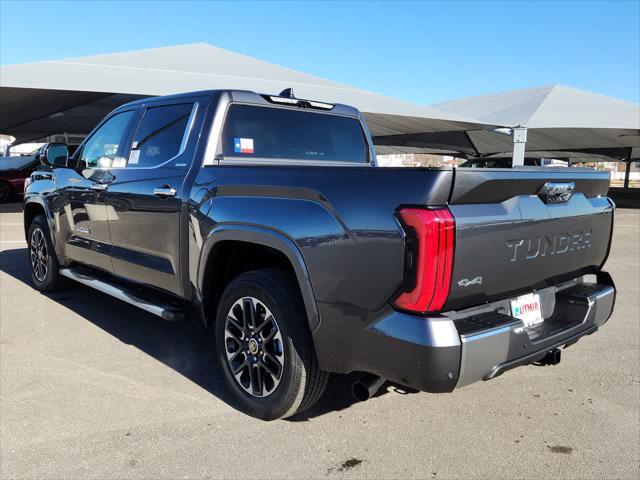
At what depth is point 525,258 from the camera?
8.41 ft

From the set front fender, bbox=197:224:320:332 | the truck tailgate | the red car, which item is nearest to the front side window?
front fender, bbox=197:224:320:332

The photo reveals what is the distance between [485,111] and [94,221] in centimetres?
2306

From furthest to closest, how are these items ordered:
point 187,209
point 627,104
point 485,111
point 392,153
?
point 392,153 → point 485,111 → point 627,104 → point 187,209

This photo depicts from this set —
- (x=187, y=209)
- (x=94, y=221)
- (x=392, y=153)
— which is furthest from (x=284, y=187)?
(x=392, y=153)

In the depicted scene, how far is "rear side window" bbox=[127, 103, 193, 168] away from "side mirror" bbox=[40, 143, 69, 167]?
1.39 m

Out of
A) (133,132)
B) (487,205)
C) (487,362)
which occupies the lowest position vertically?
(487,362)

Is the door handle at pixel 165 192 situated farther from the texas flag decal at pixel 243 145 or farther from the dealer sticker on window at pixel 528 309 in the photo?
the dealer sticker on window at pixel 528 309

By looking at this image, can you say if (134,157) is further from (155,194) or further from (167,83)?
(167,83)

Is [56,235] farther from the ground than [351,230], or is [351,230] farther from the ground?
[351,230]

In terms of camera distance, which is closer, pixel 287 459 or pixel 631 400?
pixel 287 459

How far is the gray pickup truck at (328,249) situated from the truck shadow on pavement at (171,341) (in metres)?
0.37

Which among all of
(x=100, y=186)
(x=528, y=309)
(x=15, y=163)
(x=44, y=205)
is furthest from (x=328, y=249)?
(x=15, y=163)

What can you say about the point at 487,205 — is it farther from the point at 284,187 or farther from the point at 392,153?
the point at 392,153

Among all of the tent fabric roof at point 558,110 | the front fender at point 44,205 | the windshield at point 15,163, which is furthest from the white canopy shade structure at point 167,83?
the front fender at point 44,205
